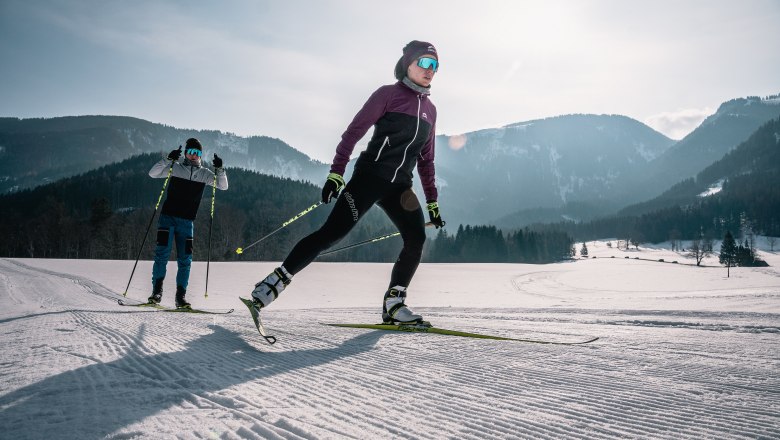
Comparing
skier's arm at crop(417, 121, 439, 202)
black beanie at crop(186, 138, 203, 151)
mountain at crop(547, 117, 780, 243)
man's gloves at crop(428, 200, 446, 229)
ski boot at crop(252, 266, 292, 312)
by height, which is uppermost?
mountain at crop(547, 117, 780, 243)

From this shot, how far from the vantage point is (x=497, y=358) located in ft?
7.10

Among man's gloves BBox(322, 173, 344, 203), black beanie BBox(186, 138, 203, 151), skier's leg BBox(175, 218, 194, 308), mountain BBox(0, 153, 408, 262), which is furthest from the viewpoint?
mountain BBox(0, 153, 408, 262)

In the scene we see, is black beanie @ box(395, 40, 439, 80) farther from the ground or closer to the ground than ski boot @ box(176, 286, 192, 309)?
farther from the ground

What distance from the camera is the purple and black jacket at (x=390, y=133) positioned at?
369 cm

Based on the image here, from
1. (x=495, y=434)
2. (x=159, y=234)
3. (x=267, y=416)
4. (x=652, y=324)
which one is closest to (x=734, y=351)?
(x=652, y=324)

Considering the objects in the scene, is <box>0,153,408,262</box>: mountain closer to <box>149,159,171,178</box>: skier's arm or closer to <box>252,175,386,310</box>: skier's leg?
<box>149,159,171,178</box>: skier's arm

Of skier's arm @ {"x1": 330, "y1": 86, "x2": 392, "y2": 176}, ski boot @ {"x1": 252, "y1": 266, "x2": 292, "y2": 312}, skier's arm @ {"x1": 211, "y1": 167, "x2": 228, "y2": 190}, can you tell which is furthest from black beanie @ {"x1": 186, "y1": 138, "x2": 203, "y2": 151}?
ski boot @ {"x1": 252, "y1": 266, "x2": 292, "y2": 312}

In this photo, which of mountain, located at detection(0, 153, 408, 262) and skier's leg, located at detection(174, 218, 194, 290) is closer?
skier's leg, located at detection(174, 218, 194, 290)

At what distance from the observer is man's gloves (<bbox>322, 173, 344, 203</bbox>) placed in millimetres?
3451

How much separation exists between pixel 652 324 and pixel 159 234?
6020 millimetres

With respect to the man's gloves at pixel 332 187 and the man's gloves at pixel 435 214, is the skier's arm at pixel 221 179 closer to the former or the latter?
the man's gloves at pixel 332 187

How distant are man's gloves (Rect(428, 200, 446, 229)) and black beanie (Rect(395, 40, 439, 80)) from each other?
144cm

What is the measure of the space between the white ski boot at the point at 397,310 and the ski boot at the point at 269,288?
3.31ft

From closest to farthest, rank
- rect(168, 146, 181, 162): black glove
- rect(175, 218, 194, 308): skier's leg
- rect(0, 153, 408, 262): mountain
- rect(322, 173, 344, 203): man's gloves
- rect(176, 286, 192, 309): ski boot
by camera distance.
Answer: rect(322, 173, 344, 203): man's gloves → rect(176, 286, 192, 309): ski boot → rect(175, 218, 194, 308): skier's leg → rect(168, 146, 181, 162): black glove → rect(0, 153, 408, 262): mountain
